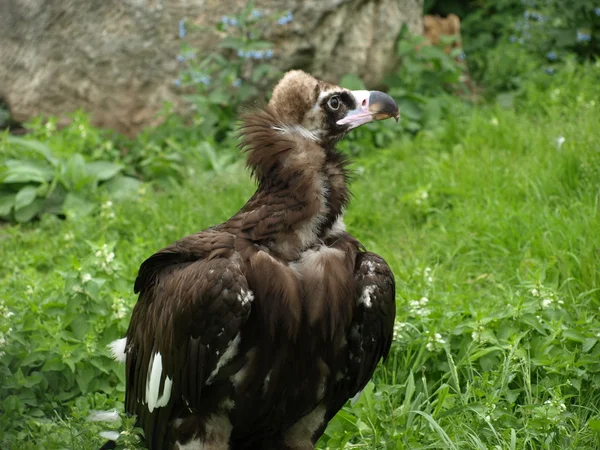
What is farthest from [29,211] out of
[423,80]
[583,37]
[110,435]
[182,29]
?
[583,37]

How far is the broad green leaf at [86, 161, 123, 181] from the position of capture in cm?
662

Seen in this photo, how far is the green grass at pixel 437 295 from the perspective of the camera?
12.2 ft

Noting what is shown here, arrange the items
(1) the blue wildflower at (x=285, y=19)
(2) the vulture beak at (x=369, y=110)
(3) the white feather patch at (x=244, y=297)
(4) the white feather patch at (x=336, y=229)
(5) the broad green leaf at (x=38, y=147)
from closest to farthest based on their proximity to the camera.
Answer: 1. (3) the white feather patch at (x=244, y=297)
2. (4) the white feather patch at (x=336, y=229)
3. (2) the vulture beak at (x=369, y=110)
4. (5) the broad green leaf at (x=38, y=147)
5. (1) the blue wildflower at (x=285, y=19)

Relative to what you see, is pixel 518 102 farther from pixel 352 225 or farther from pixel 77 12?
pixel 77 12

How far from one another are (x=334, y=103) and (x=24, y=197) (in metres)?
3.56

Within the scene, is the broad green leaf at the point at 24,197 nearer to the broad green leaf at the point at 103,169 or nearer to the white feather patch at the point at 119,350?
the broad green leaf at the point at 103,169

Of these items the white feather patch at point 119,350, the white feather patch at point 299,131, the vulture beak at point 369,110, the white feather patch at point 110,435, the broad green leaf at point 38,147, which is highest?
the vulture beak at point 369,110

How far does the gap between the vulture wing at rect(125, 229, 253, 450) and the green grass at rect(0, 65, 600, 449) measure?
0.40m

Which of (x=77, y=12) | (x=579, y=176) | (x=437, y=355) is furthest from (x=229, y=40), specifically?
(x=437, y=355)

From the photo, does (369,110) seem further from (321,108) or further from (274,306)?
(274,306)

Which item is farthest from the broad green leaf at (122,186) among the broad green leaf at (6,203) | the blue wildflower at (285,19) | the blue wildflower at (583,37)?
the blue wildflower at (583,37)

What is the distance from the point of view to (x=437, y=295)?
14.6 ft

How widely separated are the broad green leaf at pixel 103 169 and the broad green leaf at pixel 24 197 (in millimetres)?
459

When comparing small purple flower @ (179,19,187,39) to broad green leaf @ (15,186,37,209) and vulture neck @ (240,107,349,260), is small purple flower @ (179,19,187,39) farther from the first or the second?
vulture neck @ (240,107,349,260)
